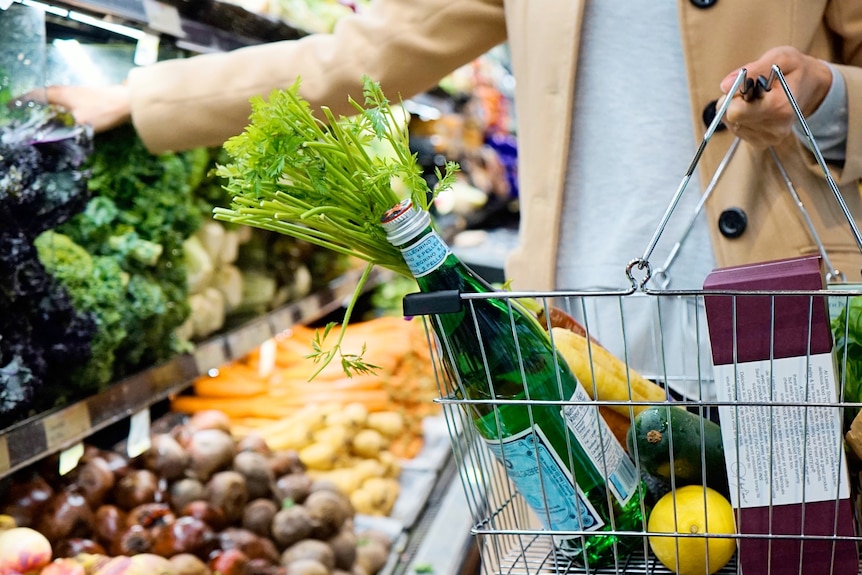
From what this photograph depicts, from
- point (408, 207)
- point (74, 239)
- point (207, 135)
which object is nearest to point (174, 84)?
point (207, 135)

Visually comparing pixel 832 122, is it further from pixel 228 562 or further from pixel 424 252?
pixel 228 562

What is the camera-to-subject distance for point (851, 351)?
0.87 m

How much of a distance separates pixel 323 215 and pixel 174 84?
0.83 m

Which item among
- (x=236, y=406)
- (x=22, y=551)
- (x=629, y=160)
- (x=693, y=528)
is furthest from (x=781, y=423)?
(x=236, y=406)

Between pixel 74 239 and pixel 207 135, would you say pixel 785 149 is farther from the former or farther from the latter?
pixel 74 239

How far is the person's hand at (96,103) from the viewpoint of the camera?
143cm

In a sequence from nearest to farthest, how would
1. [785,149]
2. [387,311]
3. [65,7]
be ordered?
[785,149] → [65,7] → [387,311]

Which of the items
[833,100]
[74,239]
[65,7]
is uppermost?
[65,7]

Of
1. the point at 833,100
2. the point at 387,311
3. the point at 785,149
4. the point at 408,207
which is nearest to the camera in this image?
the point at 408,207

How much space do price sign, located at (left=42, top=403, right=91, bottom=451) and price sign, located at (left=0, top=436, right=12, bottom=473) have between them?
0.10 m

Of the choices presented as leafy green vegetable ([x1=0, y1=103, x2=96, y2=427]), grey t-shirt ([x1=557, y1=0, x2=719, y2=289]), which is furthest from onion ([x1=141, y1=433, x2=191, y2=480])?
grey t-shirt ([x1=557, y1=0, x2=719, y2=289])

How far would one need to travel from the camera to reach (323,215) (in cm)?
78

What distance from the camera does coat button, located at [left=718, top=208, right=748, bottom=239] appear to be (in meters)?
1.26

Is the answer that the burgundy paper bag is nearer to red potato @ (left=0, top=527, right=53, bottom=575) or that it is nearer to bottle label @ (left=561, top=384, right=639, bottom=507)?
bottle label @ (left=561, top=384, right=639, bottom=507)
